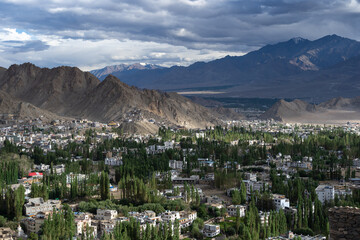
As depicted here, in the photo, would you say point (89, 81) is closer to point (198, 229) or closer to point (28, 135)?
point (28, 135)

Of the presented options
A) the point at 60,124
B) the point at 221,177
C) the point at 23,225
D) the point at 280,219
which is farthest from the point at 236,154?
the point at 60,124

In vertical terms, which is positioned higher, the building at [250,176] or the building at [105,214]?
the building at [250,176]

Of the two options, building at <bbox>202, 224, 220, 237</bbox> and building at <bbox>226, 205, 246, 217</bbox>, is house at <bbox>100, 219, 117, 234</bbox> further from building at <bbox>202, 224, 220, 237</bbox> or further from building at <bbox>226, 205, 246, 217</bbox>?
building at <bbox>226, 205, 246, 217</bbox>

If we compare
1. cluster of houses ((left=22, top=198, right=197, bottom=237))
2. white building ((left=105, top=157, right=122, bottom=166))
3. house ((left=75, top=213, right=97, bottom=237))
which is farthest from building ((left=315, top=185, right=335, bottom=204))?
white building ((left=105, top=157, right=122, bottom=166))

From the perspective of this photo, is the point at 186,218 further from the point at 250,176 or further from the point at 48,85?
the point at 48,85

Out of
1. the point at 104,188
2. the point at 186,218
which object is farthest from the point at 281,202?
the point at 104,188

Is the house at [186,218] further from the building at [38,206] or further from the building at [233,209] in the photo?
the building at [38,206]

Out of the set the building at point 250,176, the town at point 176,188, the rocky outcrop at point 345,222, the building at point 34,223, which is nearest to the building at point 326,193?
the town at point 176,188
